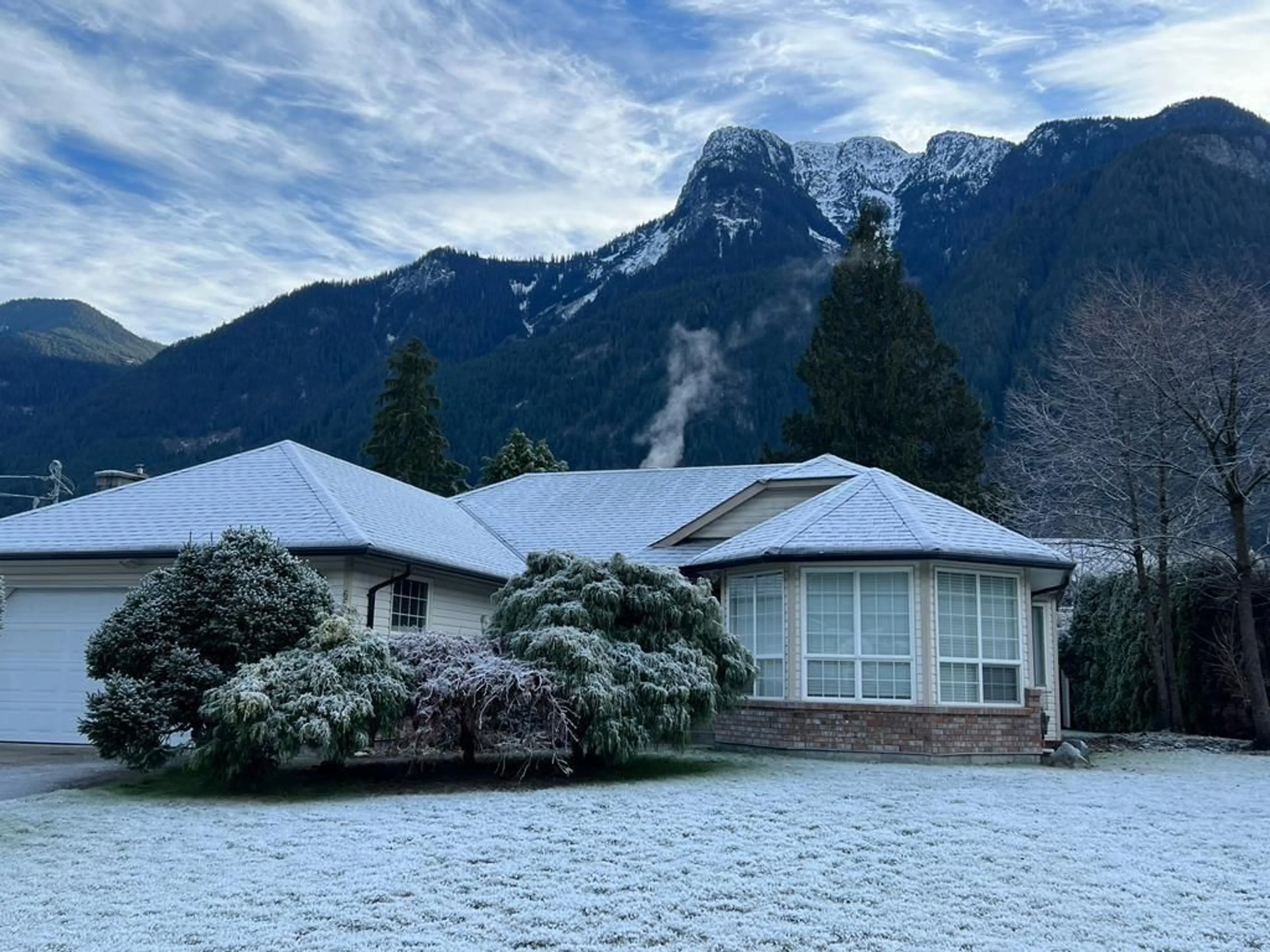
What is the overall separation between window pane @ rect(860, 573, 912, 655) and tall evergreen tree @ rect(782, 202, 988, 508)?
20441 millimetres

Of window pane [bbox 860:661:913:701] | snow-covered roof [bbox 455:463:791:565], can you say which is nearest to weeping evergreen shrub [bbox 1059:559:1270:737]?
snow-covered roof [bbox 455:463:791:565]

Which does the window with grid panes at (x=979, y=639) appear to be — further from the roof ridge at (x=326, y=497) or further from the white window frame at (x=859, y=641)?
the roof ridge at (x=326, y=497)

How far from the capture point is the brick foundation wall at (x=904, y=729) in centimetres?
1466

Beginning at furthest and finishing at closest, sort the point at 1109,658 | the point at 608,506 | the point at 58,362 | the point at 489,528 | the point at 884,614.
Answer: the point at 58,362, the point at 1109,658, the point at 608,506, the point at 489,528, the point at 884,614

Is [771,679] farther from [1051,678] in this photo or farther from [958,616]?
[1051,678]

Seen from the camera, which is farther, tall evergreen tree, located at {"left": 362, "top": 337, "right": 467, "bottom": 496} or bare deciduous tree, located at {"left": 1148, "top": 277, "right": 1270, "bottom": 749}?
tall evergreen tree, located at {"left": 362, "top": 337, "right": 467, "bottom": 496}

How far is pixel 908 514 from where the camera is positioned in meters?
15.8

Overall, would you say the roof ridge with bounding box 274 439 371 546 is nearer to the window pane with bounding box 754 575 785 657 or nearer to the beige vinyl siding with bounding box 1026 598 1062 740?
the window pane with bounding box 754 575 785 657

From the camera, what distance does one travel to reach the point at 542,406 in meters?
82.2

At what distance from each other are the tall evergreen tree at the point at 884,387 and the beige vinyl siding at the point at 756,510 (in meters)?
15.9

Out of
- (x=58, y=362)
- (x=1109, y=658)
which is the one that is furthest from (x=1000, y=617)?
(x=58, y=362)

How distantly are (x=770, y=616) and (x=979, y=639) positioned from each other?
2840mm

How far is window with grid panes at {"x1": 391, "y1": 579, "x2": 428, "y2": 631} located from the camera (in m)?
16.9

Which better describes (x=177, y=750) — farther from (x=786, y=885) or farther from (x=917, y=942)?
(x=917, y=942)
